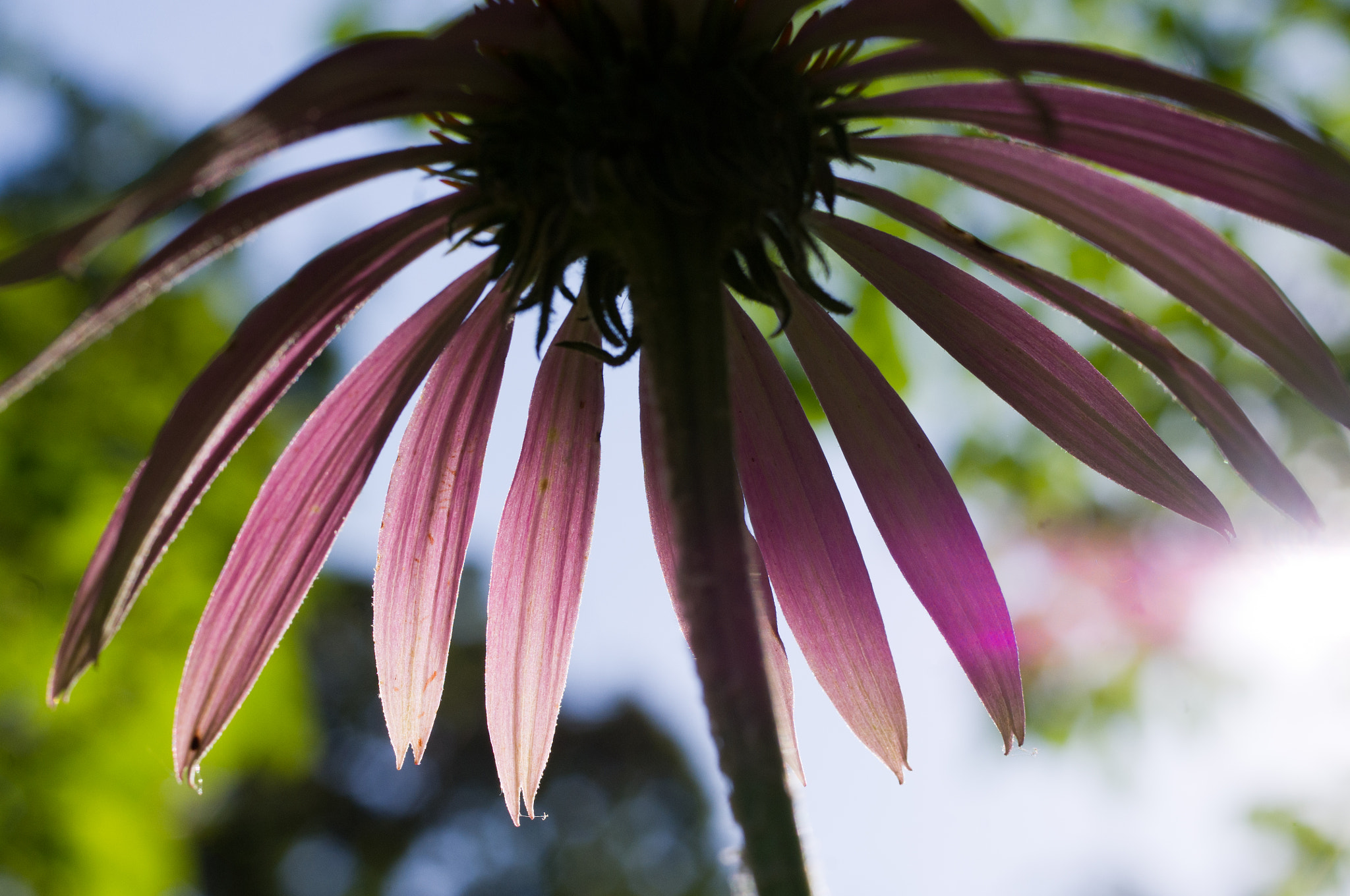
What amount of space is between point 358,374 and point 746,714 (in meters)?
0.54

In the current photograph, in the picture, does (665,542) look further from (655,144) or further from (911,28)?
(911,28)

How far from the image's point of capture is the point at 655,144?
63cm

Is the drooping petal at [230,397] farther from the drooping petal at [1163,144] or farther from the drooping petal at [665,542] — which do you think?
the drooping petal at [1163,144]

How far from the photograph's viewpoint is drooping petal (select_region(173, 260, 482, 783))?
2.61 ft

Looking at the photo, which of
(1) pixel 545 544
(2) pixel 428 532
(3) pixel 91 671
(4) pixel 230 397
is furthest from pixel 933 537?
(3) pixel 91 671

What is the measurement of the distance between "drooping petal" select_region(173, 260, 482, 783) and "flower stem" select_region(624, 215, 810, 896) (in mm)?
274

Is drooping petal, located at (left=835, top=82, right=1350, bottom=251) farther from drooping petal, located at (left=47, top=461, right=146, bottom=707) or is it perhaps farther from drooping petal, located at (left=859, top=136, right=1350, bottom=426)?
drooping petal, located at (left=47, top=461, right=146, bottom=707)

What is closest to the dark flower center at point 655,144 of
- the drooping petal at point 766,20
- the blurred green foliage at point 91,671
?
the drooping petal at point 766,20

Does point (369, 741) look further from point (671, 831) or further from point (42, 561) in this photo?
point (42, 561)

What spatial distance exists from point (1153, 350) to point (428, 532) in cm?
66

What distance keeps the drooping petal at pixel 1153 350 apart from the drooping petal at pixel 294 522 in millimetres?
387

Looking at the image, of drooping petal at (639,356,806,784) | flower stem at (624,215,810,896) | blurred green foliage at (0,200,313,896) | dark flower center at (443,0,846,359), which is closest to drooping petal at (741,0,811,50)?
dark flower center at (443,0,846,359)

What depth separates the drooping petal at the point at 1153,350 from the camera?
72 cm

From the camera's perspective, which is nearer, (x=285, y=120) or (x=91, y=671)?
(x=285, y=120)
